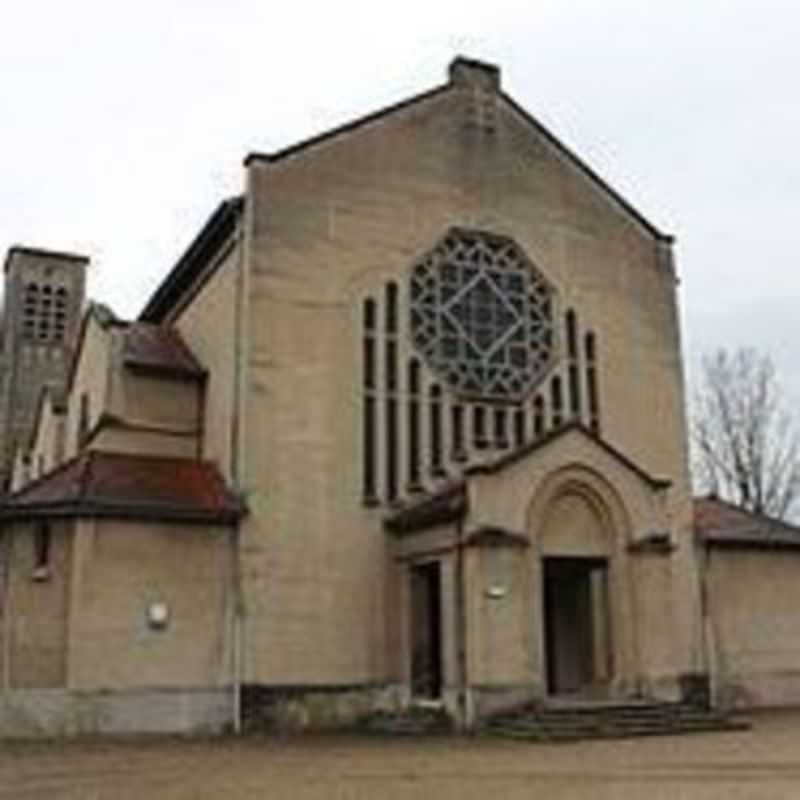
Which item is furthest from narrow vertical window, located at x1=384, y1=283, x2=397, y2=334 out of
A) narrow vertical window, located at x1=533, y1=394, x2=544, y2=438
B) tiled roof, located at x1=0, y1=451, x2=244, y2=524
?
tiled roof, located at x1=0, y1=451, x2=244, y2=524

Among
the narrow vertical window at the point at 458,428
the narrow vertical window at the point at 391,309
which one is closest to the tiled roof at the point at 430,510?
the narrow vertical window at the point at 458,428

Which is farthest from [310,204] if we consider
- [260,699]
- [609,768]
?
Result: [609,768]

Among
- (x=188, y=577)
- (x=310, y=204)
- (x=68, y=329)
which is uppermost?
(x=68, y=329)

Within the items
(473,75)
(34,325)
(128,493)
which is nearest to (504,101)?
(473,75)

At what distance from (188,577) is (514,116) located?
14.1 meters

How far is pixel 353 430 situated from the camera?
24469 mm

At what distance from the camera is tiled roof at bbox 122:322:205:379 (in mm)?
26625

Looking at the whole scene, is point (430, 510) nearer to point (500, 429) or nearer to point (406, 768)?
point (500, 429)

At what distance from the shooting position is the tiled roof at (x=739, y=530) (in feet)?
91.5

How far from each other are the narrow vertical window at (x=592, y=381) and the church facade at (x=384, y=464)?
59mm

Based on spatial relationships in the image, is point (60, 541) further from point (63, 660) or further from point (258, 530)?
point (258, 530)

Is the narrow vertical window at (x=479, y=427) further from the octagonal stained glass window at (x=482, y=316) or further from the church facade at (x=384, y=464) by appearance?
the octagonal stained glass window at (x=482, y=316)

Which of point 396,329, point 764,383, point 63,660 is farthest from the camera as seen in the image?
point 764,383

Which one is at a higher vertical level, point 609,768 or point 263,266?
point 263,266
